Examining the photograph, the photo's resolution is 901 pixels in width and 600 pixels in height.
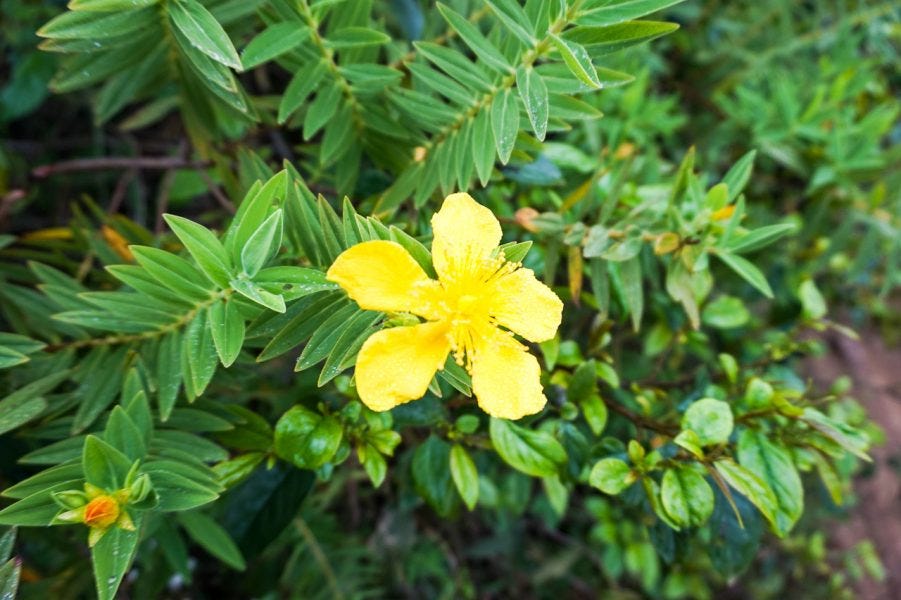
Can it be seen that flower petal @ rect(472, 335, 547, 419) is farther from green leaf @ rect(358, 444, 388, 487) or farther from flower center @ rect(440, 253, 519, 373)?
green leaf @ rect(358, 444, 388, 487)

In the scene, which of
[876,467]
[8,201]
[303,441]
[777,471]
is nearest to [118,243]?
[8,201]

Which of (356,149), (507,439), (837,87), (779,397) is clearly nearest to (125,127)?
(356,149)

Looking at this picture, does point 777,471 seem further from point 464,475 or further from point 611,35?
point 611,35

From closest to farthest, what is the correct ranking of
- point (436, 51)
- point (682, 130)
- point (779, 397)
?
point (436, 51) → point (779, 397) → point (682, 130)

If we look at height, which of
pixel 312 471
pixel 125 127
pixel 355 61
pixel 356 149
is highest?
pixel 355 61

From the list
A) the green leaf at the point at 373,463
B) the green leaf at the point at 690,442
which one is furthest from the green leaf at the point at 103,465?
the green leaf at the point at 690,442

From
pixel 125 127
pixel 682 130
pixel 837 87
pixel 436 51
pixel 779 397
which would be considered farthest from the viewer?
pixel 682 130

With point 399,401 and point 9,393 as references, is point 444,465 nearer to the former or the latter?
point 399,401
